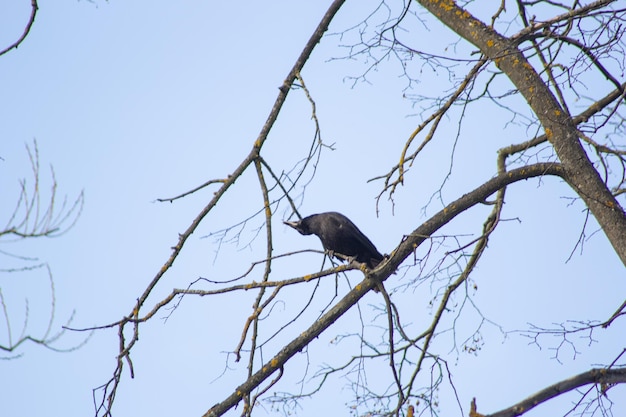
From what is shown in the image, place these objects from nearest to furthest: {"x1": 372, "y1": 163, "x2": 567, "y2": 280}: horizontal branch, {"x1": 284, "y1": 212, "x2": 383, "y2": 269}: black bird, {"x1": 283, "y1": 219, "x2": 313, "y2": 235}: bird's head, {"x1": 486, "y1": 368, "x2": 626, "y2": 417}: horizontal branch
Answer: {"x1": 486, "y1": 368, "x2": 626, "y2": 417}: horizontal branch → {"x1": 372, "y1": 163, "x2": 567, "y2": 280}: horizontal branch → {"x1": 284, "y1": 212, "x2": 383, "y2": 269}: black bird → {"x1": 283, "y1": 219, "x2": 313, "y2": 235}: bird's head

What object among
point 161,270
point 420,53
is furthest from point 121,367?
point 420,53

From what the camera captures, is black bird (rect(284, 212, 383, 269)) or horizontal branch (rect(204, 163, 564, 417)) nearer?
horizontal branch (rect(204, 163, 564, 417))

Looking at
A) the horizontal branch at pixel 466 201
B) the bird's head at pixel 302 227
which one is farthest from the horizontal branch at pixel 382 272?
the bird's head at pixel 302 227

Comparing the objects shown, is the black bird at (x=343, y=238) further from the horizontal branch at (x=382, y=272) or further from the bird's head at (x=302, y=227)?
the horizontal branch at (x=382, y=272)

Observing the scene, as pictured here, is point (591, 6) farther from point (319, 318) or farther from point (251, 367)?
point (251, 367)

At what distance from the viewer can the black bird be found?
7.64 meters

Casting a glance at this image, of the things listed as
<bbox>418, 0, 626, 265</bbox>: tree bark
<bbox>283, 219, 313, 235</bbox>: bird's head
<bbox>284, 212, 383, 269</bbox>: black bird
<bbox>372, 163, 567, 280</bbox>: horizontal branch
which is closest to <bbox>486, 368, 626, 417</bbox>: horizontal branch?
<bbox>418, 0, 626, 265</bbox>: tree bark

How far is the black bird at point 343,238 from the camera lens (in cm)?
764

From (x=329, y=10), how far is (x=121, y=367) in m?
2.74

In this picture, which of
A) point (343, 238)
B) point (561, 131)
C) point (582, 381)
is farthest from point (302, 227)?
point (582, 381)

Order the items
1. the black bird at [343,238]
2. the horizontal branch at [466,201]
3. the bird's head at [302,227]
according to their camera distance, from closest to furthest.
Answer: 1. the horizontal branch at [466,201]
2. the black bird at [343,238]
3. the bird's head at [302,227]

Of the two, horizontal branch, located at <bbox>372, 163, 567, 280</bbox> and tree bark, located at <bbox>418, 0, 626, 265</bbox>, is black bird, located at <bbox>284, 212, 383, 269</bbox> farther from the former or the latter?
horizontal branch, located at <bbox>372, 163, 567, 280</bbox>

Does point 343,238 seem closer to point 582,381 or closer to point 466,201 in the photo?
point 466,201

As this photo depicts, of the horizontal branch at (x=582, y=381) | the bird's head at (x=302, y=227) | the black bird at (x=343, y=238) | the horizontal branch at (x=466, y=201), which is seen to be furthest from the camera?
the bird's head at (x=302, y=227)
